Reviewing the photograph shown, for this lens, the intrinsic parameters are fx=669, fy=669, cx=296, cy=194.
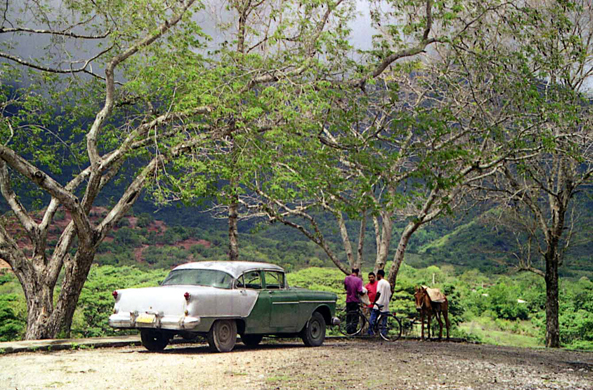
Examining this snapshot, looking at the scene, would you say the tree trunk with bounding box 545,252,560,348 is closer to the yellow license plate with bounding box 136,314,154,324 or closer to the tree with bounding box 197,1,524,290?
the tree with bounding box 197,1,524,290

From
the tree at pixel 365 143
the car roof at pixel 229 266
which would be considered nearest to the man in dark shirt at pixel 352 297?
the tree at pixel 365 143

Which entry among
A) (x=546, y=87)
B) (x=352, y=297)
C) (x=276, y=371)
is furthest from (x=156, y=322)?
(x=546, y=87)

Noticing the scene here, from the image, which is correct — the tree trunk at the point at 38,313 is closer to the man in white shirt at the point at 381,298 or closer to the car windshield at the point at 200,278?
the car windshield at the point at 200,278

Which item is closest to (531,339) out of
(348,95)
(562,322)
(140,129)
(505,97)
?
(562,322)

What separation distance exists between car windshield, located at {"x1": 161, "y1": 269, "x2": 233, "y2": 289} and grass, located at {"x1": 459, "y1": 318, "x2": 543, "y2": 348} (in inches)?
995

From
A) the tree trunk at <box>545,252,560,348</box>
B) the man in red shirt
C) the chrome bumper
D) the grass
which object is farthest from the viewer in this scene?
the grass

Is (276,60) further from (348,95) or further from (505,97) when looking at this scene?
(505,97)

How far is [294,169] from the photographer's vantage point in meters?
15.2

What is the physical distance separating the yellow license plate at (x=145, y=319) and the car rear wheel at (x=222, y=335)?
107 cm

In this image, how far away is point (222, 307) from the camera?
38.7 feet

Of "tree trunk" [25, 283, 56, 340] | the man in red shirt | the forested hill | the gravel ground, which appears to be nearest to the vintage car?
the gravel ground

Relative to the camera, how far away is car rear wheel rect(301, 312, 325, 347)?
13.8 m

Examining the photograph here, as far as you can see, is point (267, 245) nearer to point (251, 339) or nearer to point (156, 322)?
point (251, 339)

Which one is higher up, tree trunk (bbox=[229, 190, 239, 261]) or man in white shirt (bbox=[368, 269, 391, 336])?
tree trunk (bbox=[229, 190, 239, 261])
